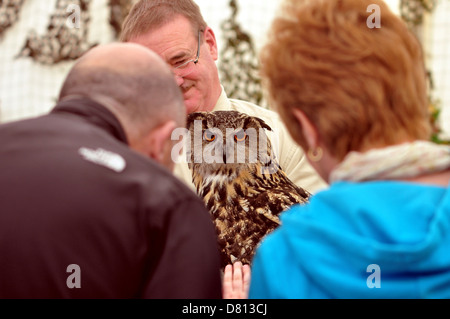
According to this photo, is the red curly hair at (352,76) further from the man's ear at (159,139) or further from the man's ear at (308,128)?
the man's ear at (159,139)

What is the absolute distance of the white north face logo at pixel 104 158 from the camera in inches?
50.2

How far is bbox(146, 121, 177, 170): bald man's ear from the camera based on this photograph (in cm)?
148

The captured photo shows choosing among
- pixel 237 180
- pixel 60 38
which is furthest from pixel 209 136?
pixel 60 38

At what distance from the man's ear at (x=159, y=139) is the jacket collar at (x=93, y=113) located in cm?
8

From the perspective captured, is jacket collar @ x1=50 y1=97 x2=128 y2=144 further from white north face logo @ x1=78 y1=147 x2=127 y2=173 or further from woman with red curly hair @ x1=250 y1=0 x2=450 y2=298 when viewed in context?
woman with red curly hair @ x1=250 y1=0 x2=450 y2=298

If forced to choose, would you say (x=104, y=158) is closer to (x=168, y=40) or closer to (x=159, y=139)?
(x=159, y=139)

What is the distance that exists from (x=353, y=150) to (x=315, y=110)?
0.12 metres

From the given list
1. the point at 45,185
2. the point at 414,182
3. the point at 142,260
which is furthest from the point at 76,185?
the point at 414,182

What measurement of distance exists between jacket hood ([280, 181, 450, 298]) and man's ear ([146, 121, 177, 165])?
1.26 ft

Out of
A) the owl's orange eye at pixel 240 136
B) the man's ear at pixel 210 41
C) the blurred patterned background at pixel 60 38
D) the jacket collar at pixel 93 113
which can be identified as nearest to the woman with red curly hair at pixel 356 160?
the jacket collar at pixel 93 113

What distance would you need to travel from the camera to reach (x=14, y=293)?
130 cm

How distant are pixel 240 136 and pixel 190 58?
65 cm

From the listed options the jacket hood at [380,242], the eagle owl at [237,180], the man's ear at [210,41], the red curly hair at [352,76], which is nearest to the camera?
the jacket hood at [380,242]

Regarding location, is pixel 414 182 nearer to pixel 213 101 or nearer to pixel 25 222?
pixel 25 222
